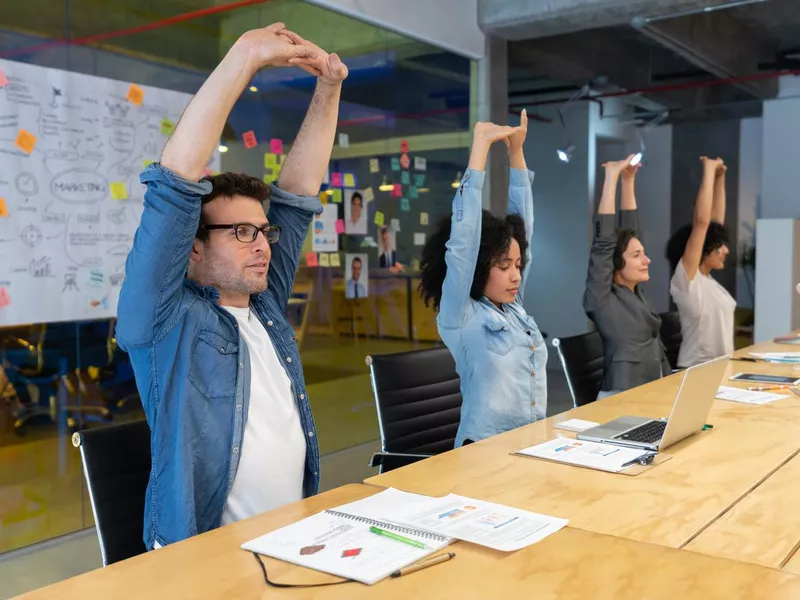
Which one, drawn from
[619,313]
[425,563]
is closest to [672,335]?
[619,313]

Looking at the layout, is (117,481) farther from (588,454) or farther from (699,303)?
(699,303)

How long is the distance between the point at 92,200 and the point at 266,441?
227cm

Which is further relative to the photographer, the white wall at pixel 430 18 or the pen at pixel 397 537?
the white wall at pixel 430 18

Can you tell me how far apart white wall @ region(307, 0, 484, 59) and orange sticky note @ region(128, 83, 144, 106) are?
1.36 m

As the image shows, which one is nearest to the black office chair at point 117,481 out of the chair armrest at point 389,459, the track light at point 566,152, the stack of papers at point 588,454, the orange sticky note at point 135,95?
the chair armrest at point 389,459

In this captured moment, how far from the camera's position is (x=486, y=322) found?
272 centimetres

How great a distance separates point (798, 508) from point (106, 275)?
3.15 m

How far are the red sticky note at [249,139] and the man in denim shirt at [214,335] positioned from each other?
2456mm

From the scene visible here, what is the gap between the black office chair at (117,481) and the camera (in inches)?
71.0

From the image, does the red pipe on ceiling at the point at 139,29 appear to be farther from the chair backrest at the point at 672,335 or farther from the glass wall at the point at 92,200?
the chair backrest at the point at 672,335

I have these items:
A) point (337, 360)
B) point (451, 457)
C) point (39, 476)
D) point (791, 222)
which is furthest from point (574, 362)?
point (791, 222)

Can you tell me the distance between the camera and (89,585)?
1.27m

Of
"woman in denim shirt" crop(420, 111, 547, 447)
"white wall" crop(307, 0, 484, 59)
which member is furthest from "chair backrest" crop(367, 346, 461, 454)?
"white wall" crop(307, 0, 484, 59)

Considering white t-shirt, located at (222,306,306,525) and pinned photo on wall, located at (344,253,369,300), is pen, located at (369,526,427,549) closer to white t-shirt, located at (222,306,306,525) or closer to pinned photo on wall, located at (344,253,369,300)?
white t-shirt, located at (222,306,306,525)
